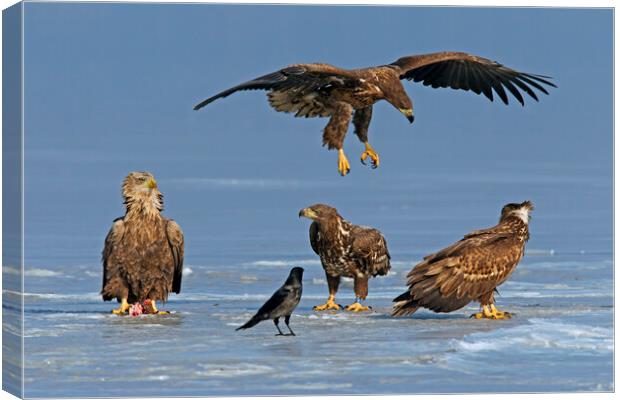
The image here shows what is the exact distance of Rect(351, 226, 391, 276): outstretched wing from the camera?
15.0 meters

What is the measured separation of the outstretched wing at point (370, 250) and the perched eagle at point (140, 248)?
1.45 meters

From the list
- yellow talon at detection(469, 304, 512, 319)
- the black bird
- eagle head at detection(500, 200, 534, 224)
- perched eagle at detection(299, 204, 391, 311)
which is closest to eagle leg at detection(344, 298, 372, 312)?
perched eagle at detection(299, 204, 391, 311)

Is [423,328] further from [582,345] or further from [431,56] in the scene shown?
[431,56]

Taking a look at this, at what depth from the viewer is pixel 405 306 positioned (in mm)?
14367

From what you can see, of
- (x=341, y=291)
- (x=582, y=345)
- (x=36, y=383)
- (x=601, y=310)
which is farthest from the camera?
(x=341, y=291)

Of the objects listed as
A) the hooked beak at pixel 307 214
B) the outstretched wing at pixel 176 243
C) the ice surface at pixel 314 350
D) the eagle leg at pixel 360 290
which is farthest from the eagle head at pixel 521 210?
the outstretched wing at pixel 176 243

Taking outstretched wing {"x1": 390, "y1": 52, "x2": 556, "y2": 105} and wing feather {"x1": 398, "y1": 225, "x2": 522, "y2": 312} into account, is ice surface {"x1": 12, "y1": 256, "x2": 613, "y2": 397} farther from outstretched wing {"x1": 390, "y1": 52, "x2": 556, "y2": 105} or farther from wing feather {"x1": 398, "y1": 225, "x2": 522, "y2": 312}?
outstretched wing {"x1": 390, "y1": 52, "x2": 556, "y2": 105}

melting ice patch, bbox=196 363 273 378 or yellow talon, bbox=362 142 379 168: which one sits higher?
yellow talon, bbox=362 142 379 168

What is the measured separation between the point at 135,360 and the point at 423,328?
2419 millimetres

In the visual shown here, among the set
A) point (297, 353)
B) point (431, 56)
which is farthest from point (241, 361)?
point (431, 56)

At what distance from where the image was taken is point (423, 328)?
45.9 ft

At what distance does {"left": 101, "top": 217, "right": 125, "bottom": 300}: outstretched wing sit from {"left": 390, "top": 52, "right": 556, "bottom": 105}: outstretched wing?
2.66 m

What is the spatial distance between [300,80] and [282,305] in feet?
5.74

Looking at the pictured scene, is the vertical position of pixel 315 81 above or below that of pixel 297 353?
above
